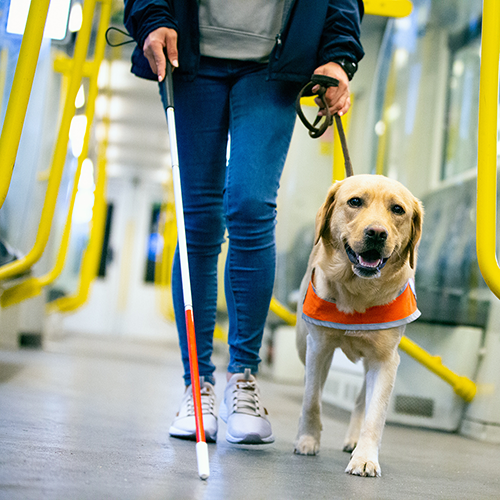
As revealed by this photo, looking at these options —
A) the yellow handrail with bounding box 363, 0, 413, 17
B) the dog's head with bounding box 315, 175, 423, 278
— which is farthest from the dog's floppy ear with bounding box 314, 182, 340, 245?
the yellow handrail with bounding box 363, 0, 413, 17

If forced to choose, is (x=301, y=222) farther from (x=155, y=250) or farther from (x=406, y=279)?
(x=155, y=250)

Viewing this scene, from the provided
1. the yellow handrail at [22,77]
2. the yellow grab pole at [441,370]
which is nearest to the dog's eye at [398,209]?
the yellow handrail at [22,77]

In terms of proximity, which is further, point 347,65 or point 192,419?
point 347,65

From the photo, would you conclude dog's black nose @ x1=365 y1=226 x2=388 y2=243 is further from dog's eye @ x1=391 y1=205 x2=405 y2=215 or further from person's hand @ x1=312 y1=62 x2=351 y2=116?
person's hand @ x1=312 y1=62 x2=351 y2=116

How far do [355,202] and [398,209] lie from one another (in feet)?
0.37

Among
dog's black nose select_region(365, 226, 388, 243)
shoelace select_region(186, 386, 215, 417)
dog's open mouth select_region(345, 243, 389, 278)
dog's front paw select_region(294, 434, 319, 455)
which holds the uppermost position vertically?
dog's black nose select_region(365, 226, 388, 243)

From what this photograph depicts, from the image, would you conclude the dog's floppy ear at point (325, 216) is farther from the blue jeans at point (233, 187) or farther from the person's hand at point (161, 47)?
the person's hand at point (161, 47)

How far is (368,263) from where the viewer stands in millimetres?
1433

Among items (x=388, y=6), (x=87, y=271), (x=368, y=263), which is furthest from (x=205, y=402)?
(x=87, y=271)

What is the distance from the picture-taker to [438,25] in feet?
11.6

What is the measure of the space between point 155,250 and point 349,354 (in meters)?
12.2

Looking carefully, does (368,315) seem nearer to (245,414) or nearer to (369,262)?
(369,262)

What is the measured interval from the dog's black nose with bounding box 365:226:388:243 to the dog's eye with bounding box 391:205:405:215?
0.48 feet

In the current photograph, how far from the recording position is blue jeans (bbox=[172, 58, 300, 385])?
1566 millimetres
